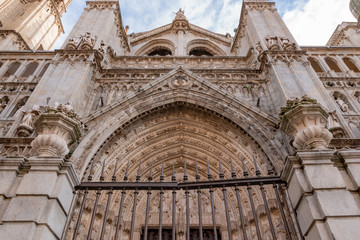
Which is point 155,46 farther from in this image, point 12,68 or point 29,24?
point 29,24

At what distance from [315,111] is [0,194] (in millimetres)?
5926

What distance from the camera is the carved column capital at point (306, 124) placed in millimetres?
4680

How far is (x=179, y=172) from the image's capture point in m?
9.95

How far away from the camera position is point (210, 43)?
59.6 ft

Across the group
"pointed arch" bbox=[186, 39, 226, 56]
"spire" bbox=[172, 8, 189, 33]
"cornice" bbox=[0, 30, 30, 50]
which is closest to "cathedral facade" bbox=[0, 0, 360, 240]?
"cornice" bbox=[0, 30, 30, 50]

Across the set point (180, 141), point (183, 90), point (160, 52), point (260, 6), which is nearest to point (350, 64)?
point (260, 6)

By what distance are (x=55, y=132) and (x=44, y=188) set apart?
1253 mm

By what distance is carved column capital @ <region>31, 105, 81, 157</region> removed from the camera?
4.78 m

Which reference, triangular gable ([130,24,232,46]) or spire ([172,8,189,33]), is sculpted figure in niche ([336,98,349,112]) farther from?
spire ([172,8,189,33])

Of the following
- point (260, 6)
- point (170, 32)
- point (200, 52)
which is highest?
point (170, 32)

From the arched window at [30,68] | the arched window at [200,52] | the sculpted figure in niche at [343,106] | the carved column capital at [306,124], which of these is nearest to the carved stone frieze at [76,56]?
the arched window at [30,68]

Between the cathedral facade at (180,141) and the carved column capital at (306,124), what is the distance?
26mm

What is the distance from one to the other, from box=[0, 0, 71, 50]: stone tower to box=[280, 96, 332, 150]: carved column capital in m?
16.0

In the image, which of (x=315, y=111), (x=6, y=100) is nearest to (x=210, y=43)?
(x=6, y=100)
